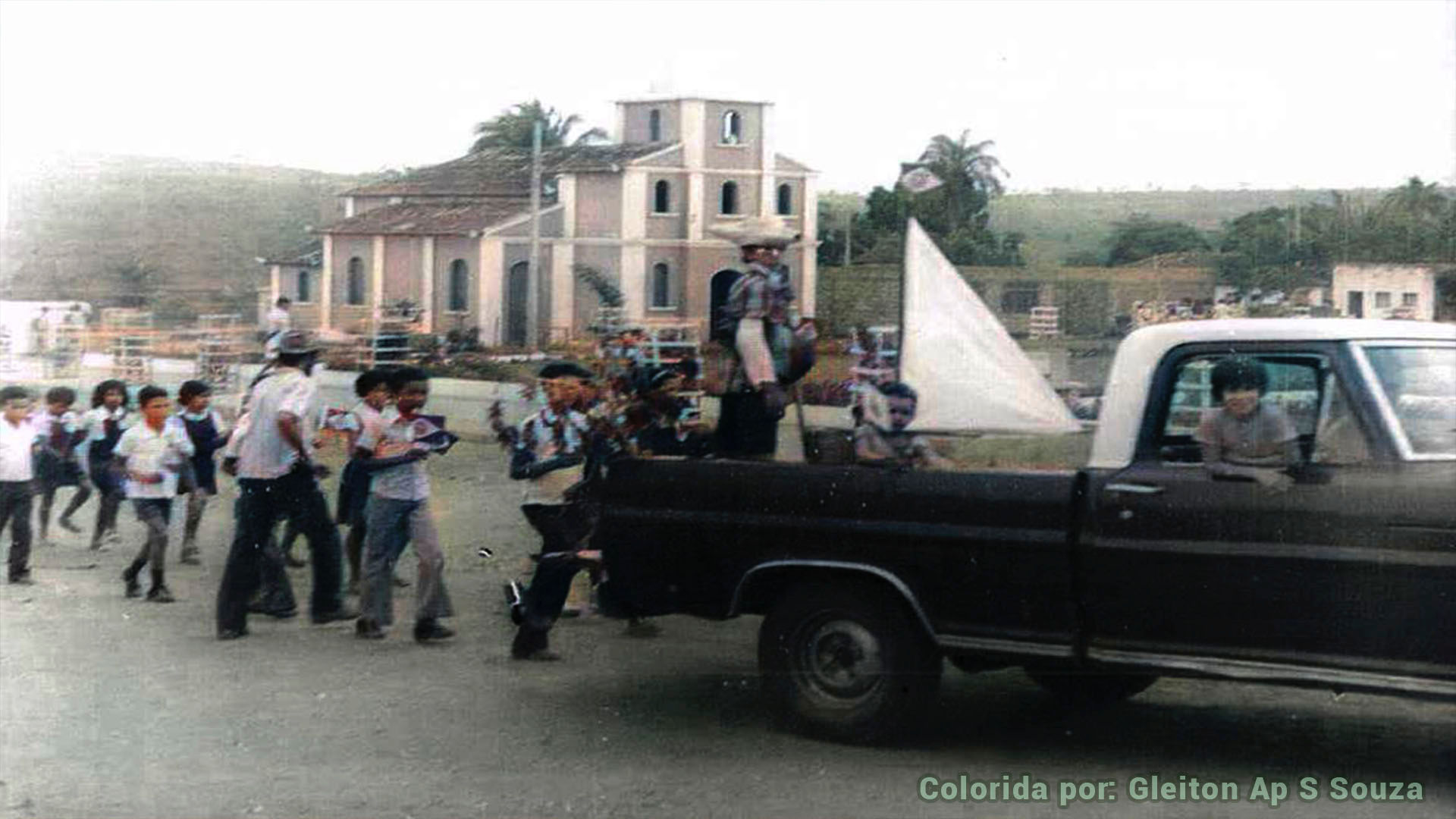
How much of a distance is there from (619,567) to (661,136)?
1.46 meters

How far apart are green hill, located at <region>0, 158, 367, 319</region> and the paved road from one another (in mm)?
1151

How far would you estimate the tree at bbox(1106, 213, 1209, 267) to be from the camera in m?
5.94

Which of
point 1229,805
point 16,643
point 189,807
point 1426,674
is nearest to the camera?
point 1426,674

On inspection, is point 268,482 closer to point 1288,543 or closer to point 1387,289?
point 1288,543

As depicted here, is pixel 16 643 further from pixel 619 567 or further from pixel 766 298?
pixel 766 298

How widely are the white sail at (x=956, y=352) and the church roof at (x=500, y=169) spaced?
1019 millimetres

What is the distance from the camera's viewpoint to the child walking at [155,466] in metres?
8.34

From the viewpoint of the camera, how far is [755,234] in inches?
234

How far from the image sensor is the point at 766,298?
600 cm

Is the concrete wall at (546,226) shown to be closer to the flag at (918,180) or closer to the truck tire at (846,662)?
the flag at (918,180)

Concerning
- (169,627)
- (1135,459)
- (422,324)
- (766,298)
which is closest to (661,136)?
(766,298)

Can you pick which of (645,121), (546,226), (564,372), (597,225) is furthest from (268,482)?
(645,121)

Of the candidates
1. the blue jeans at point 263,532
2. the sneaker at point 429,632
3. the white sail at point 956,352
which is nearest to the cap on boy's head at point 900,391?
the white sail at point 956,352

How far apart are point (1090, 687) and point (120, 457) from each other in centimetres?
453
